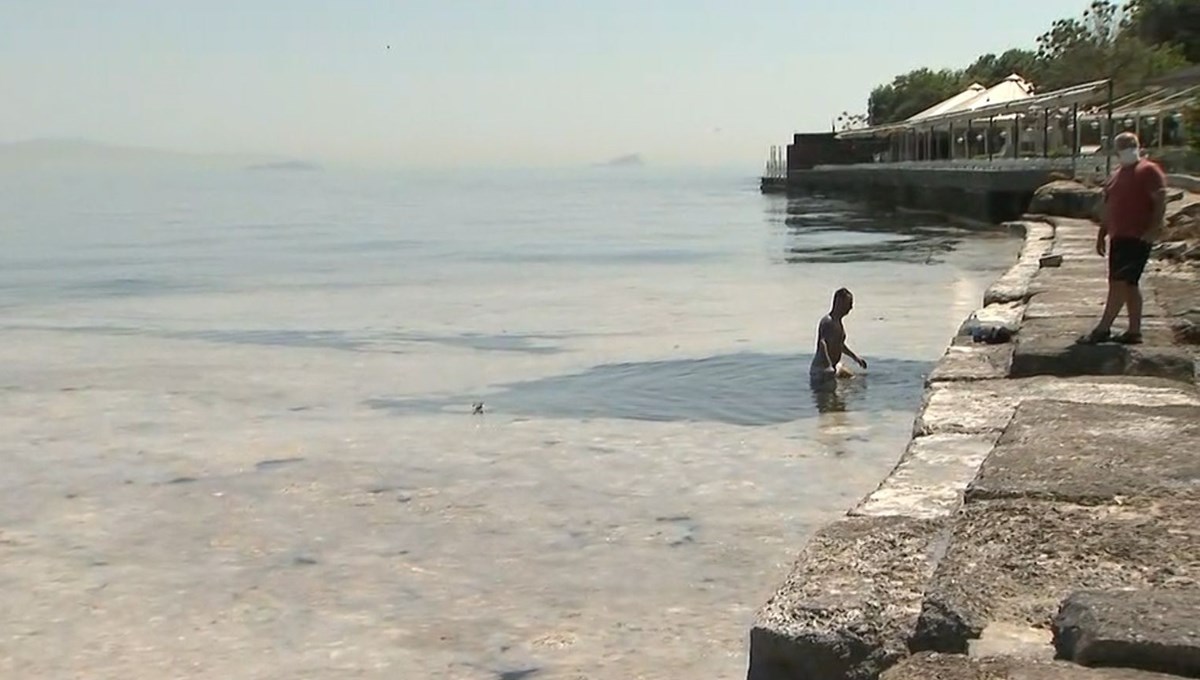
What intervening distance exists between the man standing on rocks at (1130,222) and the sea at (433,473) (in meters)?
1.66

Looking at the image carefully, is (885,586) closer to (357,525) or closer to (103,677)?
(103,677)

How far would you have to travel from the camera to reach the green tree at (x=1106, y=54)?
192 feet

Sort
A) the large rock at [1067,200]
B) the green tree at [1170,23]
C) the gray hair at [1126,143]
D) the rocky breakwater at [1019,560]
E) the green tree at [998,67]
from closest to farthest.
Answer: the rocky breakwater at [1019,560], the gray hair at [1126,143], the large rock at [1067,200], the green tree at [1170,23], the green tree at [998,67]

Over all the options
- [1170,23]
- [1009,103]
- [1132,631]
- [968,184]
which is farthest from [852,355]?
[1170,23]

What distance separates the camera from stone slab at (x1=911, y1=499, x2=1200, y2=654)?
3.00 metres

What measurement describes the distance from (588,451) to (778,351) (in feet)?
17.1

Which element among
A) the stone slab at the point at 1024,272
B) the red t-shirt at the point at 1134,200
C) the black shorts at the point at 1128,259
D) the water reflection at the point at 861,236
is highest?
the red t-shirt at the point at 1134,200

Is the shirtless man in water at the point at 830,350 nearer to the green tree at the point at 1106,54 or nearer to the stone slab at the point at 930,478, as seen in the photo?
the stone slab at the point at 930,478

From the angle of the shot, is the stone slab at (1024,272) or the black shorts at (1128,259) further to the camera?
the stone slab at (1024,272)

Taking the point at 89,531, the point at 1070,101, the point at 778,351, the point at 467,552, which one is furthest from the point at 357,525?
the point at 1070,101

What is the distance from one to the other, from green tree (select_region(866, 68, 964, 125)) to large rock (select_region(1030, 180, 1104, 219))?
74486 mm

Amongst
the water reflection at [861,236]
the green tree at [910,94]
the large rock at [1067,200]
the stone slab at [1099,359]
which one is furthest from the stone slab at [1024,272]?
the green tree at [910,94]

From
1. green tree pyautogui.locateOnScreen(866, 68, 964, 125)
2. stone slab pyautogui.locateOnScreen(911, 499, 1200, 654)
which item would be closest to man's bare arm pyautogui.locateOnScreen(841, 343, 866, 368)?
stone slab pyautogui.locateOnScreen(911, 499, 1200, 654)

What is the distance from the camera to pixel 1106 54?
62.1m
